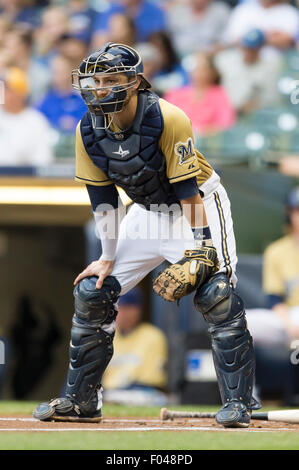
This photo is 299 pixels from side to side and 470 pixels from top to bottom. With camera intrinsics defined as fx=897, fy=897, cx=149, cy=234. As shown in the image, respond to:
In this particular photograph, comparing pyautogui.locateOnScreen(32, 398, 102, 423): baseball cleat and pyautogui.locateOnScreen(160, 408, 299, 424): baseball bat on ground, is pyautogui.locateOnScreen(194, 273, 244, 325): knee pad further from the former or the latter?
pyautogui.locateOnScreen(32, 398, 102, 423): baseball cleat

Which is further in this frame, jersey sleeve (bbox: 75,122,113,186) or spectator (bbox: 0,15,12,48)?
spectator (bbox: 0,15,12,48)

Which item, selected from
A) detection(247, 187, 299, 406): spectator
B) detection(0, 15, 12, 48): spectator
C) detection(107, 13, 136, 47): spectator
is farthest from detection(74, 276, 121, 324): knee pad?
detection(0, 15, 12, 48): spectator

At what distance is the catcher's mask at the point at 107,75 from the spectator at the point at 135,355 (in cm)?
307

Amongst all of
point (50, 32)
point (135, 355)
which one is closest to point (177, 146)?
point (135, 355)

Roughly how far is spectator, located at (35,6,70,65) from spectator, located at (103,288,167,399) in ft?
12.7

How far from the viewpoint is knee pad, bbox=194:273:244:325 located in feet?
13.3

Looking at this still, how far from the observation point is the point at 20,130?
8.05m

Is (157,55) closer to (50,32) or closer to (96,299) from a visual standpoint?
(50,32)

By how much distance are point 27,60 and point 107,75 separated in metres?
6.01

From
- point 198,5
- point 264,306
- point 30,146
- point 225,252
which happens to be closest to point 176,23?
point 198,5

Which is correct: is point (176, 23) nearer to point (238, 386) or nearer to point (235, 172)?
point (235, 172)

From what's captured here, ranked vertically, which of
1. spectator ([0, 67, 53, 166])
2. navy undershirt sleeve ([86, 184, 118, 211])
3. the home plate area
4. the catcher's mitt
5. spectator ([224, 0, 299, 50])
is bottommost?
the home plate area

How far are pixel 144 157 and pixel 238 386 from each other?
1.12m

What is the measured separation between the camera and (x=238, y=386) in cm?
408
